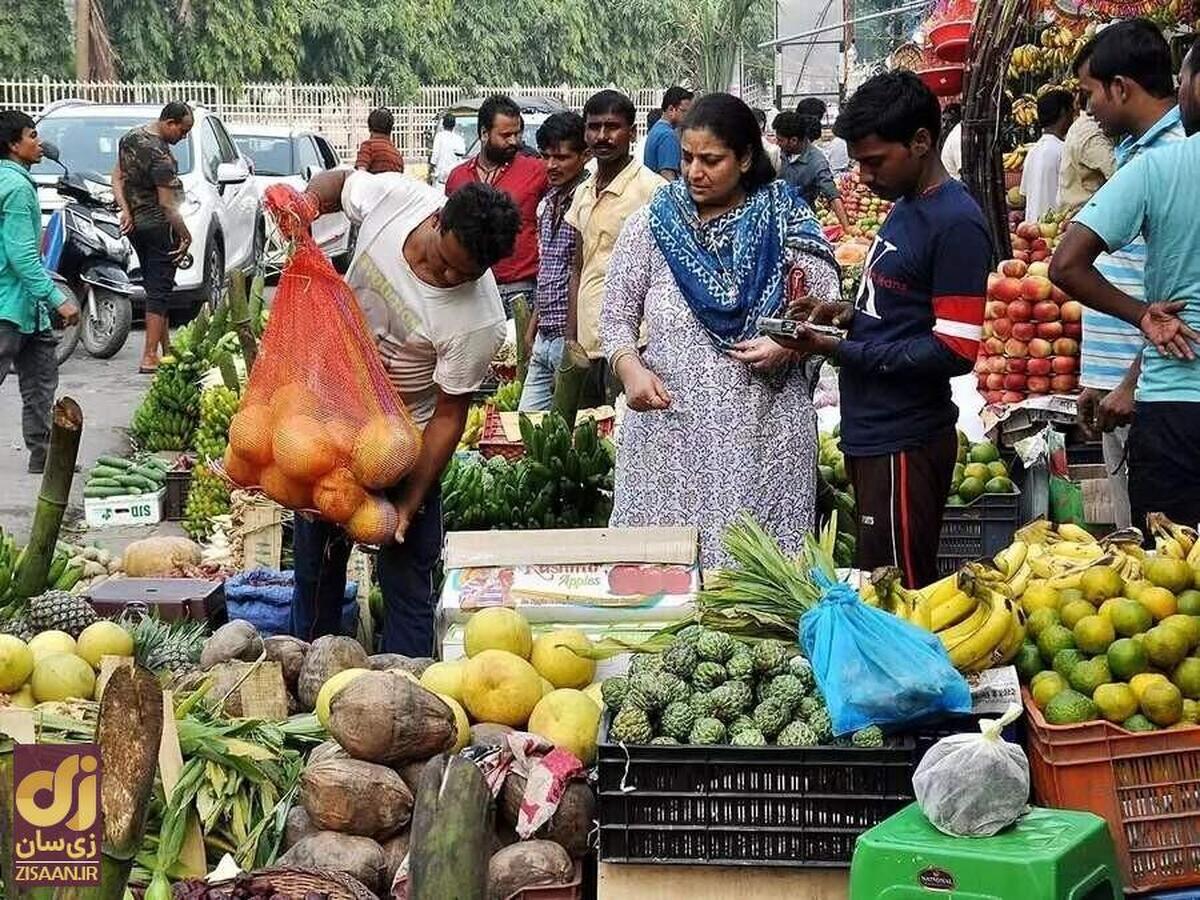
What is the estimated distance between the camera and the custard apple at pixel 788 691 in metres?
3.66

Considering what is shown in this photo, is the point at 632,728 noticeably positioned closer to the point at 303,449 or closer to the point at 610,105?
the point at 303,449

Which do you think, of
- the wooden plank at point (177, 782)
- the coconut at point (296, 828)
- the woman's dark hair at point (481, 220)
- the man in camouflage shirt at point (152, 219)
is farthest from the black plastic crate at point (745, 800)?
the man in camouflage shirt at point (152, 219)

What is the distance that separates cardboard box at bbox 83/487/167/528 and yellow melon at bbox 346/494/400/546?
187 inches

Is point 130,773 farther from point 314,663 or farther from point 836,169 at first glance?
point 836,169

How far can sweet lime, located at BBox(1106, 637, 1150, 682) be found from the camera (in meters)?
3.71

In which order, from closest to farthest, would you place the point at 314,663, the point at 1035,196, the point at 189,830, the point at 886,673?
the point at 886,673 < the point at 189,830 < the point at 314,663 < the point at 1035,196

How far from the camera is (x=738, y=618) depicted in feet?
13.3

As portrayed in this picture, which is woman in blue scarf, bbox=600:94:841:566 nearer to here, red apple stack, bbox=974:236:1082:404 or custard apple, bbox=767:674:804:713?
custard apple, bbox=767:674:804:713

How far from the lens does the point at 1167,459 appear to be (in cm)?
484

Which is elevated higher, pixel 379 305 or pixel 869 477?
pixel 379 305

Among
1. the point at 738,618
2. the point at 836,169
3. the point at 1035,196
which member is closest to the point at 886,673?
the point at 738,618

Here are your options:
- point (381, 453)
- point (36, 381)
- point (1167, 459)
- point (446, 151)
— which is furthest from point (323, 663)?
point (446, 151)

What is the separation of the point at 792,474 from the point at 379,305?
1362 mm

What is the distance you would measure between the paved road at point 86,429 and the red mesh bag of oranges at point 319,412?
4.47 meters
